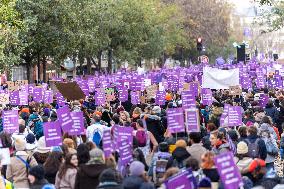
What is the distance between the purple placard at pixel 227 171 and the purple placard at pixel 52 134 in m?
4.50

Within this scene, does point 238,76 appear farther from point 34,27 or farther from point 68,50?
point 68,50

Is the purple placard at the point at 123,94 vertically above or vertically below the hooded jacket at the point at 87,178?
above

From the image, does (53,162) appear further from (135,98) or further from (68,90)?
(135,98)

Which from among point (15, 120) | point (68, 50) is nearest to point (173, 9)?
point (68, 50)

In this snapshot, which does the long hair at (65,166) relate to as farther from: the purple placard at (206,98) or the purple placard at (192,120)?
the purple placard at (206,98)

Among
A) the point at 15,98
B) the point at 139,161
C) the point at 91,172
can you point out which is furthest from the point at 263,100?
the point at 91,172

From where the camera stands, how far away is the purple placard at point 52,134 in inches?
572

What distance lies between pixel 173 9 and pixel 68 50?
110 ft

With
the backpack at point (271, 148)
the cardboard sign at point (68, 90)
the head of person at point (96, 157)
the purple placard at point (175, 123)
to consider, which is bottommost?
the backpack at point (271, 148)

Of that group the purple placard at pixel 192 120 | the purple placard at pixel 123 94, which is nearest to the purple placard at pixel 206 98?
the purple placard at pixel 123 94

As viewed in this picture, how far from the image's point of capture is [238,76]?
3169 cm

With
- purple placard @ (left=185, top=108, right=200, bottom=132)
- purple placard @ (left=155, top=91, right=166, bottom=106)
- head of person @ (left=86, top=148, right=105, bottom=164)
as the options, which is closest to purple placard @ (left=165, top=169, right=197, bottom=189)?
head of person @ (left=86, top=148, right=105, bottom=164)

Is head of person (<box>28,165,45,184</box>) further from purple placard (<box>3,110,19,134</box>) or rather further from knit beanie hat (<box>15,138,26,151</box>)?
purple placard (<box>3,110,19,134</box>)

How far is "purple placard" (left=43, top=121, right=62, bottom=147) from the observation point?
14539 mm
